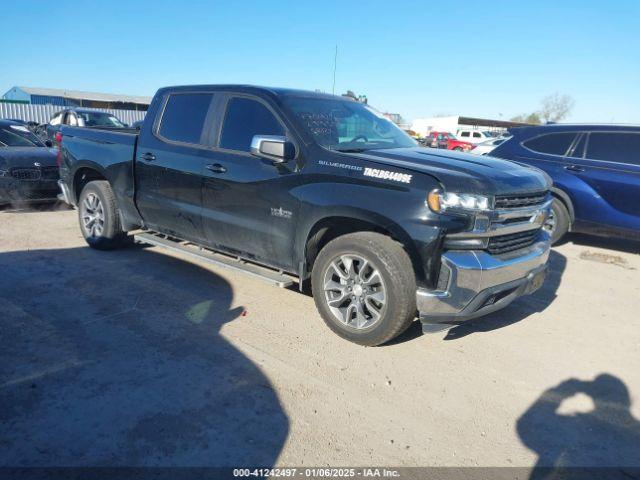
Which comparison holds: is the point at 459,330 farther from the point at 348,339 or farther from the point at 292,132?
the point at 292,132

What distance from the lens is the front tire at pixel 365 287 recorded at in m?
3.36

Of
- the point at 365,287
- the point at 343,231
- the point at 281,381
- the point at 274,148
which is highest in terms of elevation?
the point at 274,148

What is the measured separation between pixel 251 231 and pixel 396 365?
67.3 inches

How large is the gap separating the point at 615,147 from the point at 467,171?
4.49 meters

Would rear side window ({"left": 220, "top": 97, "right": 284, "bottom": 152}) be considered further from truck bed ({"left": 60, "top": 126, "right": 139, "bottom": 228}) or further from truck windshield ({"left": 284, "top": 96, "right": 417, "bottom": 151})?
truck bed ({"left": 60, "top": 126, "right": 139, "bottom": 228})

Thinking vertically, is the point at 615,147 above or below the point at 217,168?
above

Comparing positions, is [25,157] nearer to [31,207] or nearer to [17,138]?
[17,138]

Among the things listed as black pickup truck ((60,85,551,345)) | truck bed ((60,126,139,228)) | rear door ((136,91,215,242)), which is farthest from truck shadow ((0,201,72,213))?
rear door ((136,91,215,242))

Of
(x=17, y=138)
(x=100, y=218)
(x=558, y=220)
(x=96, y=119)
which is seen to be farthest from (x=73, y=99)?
(x=558, y=220)

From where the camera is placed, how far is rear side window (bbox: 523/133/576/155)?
6.94 meters

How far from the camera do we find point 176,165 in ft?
15.5

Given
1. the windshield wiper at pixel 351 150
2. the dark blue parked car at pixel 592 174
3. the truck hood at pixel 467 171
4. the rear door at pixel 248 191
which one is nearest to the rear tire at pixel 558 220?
the dark blue parked car at pixel 592 174

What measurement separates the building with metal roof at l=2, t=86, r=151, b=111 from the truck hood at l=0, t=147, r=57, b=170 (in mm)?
43740

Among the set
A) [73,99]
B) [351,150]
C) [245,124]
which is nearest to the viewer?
[351,150]
